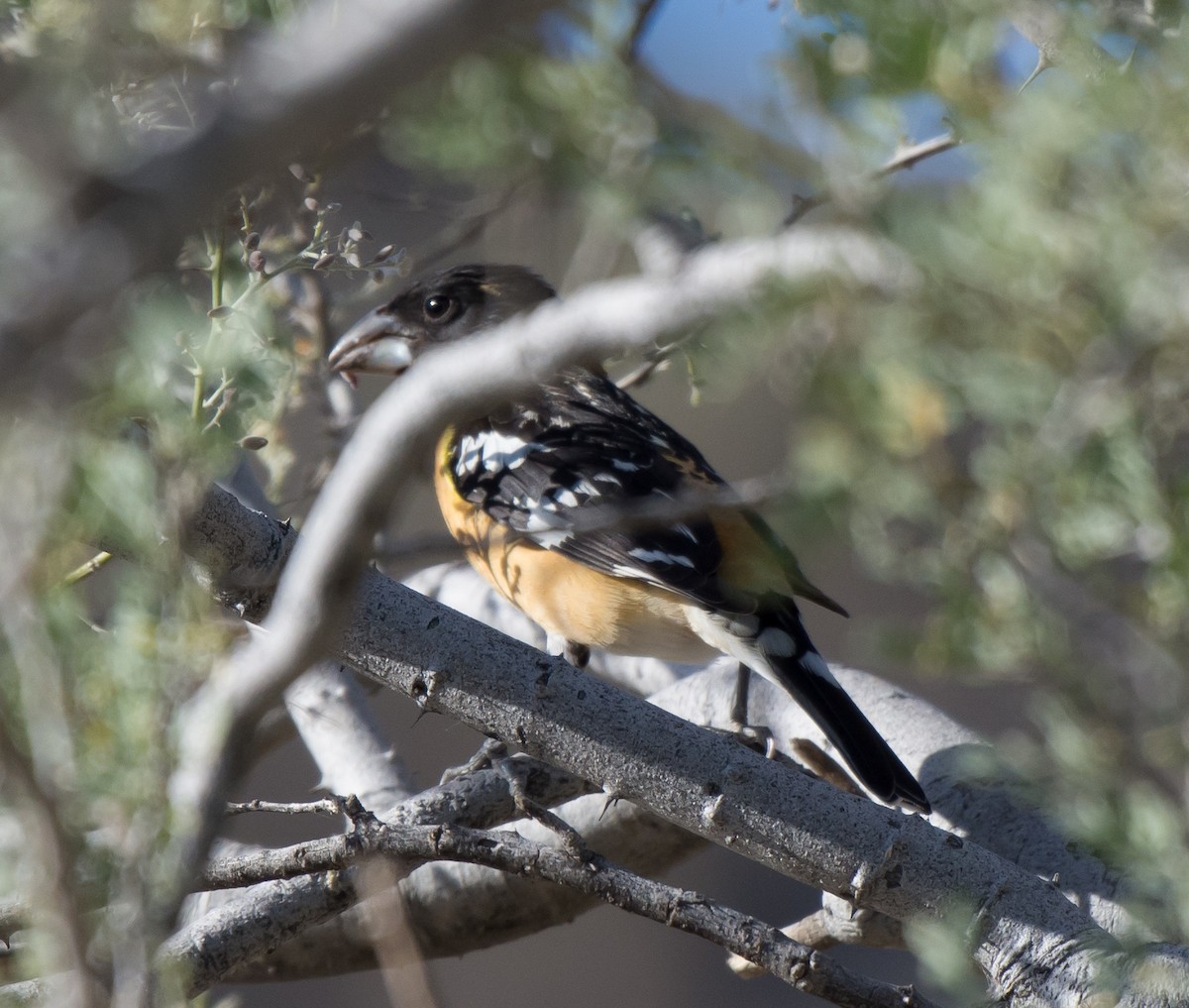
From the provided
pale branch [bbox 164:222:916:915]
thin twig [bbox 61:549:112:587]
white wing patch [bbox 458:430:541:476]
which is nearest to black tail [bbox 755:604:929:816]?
white wing patch [bbox 458:430:541:476]

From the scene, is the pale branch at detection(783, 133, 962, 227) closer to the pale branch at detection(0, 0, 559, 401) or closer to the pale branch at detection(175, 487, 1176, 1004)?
the pale branch at detection(175, 487, 1176, 1004)

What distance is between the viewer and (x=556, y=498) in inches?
162

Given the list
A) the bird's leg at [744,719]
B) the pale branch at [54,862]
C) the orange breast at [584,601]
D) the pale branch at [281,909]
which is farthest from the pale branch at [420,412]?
the orange breast at [584,601]

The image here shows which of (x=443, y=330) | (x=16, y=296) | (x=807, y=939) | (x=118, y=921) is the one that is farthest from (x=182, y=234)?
(x=443, y=330)

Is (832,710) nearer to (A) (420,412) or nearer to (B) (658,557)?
(B) (658,557)

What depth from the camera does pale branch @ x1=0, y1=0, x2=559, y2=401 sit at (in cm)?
86

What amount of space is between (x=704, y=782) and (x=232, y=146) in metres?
1.69

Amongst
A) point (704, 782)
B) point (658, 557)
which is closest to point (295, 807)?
point (704, 782)

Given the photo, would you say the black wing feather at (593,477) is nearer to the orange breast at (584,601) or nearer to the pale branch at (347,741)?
the orange breast at (584,601)

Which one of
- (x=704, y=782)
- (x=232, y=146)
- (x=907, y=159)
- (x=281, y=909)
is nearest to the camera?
(x=232, y=146)

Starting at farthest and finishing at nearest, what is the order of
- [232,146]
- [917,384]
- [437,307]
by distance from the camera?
1. [437,307]
2. [917,384]
3. [232,146]

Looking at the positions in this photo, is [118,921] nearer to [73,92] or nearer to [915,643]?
[73,92]

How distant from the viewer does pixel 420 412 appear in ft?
4.12

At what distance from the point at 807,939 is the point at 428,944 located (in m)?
1.09
